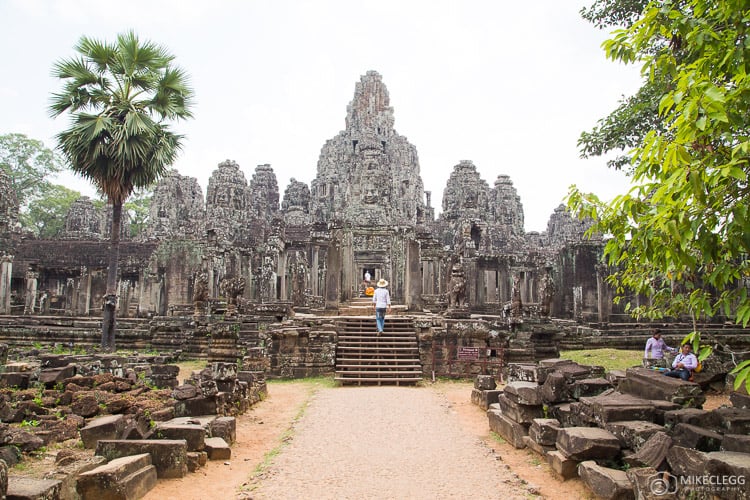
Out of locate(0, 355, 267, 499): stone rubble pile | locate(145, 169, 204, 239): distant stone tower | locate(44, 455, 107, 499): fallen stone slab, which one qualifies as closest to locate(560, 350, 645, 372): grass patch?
locate(0, 355, 267, 499): stone rubble pile

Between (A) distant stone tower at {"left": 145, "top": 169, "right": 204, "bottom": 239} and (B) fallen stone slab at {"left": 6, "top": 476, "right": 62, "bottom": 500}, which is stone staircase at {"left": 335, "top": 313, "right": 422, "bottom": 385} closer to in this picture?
(B) fallen stone slab at {"left": 6, "top": 476, "right": 62, "bottom": 500}

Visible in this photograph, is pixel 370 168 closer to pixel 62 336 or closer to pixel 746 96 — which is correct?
pixel 62 336

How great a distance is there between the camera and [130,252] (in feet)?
97.2

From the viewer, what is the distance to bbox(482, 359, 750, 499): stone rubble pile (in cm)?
388

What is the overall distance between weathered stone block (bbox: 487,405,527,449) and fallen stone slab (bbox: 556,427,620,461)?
4.61 feet

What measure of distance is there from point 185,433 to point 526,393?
167 inches

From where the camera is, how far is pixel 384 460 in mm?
6113

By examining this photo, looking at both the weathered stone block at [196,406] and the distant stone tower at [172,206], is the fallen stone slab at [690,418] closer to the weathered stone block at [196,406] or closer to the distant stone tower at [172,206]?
the weathered stone block at [196,406]

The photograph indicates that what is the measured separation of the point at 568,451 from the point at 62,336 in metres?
17.9

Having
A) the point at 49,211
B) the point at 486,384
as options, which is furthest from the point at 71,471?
the point at 49,211

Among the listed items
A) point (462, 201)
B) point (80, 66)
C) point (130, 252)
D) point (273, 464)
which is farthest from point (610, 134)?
point (130, 252)

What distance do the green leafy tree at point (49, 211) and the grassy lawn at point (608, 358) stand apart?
1513 inches

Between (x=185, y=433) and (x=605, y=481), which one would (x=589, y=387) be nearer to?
(x=605, y=481)

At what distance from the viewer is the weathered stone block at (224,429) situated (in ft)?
21.7
